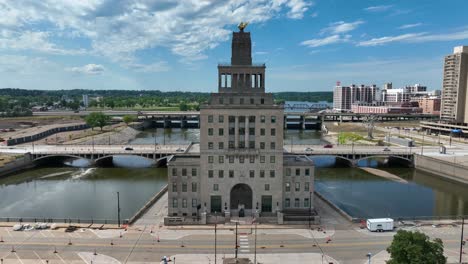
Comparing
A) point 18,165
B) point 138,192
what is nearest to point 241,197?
point 138,192

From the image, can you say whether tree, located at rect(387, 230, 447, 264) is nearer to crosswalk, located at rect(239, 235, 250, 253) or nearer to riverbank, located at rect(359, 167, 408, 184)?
crosswalk, located at rect(239, 235, 250, 253)

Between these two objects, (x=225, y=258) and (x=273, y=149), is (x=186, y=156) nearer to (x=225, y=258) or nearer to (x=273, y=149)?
(x=273, y=149)

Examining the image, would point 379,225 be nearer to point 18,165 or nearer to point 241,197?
point 241,197

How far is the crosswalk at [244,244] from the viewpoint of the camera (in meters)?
48.2

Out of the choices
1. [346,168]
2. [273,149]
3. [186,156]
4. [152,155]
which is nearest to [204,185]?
[186,156]

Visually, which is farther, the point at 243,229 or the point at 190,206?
the point at 190,206

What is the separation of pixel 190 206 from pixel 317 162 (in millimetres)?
82016

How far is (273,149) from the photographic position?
6066 centimetres

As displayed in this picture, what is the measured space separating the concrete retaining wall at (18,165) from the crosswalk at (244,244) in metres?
87.1

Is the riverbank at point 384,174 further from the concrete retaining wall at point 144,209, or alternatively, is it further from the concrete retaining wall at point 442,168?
the concrete retaining wall at point 144,209

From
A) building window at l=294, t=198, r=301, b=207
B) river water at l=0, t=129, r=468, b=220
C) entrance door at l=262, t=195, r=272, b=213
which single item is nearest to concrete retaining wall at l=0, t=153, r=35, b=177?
river water at l=0, t=129, r=468, b=220

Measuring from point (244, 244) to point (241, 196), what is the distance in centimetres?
1258

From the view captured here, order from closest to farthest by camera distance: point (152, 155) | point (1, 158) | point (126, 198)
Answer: point (126, 198) < point (1, 158) < point (152, 155)

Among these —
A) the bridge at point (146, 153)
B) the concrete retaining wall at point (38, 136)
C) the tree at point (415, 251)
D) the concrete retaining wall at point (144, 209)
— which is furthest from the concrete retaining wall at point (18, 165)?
the tree at point (415, 251)
